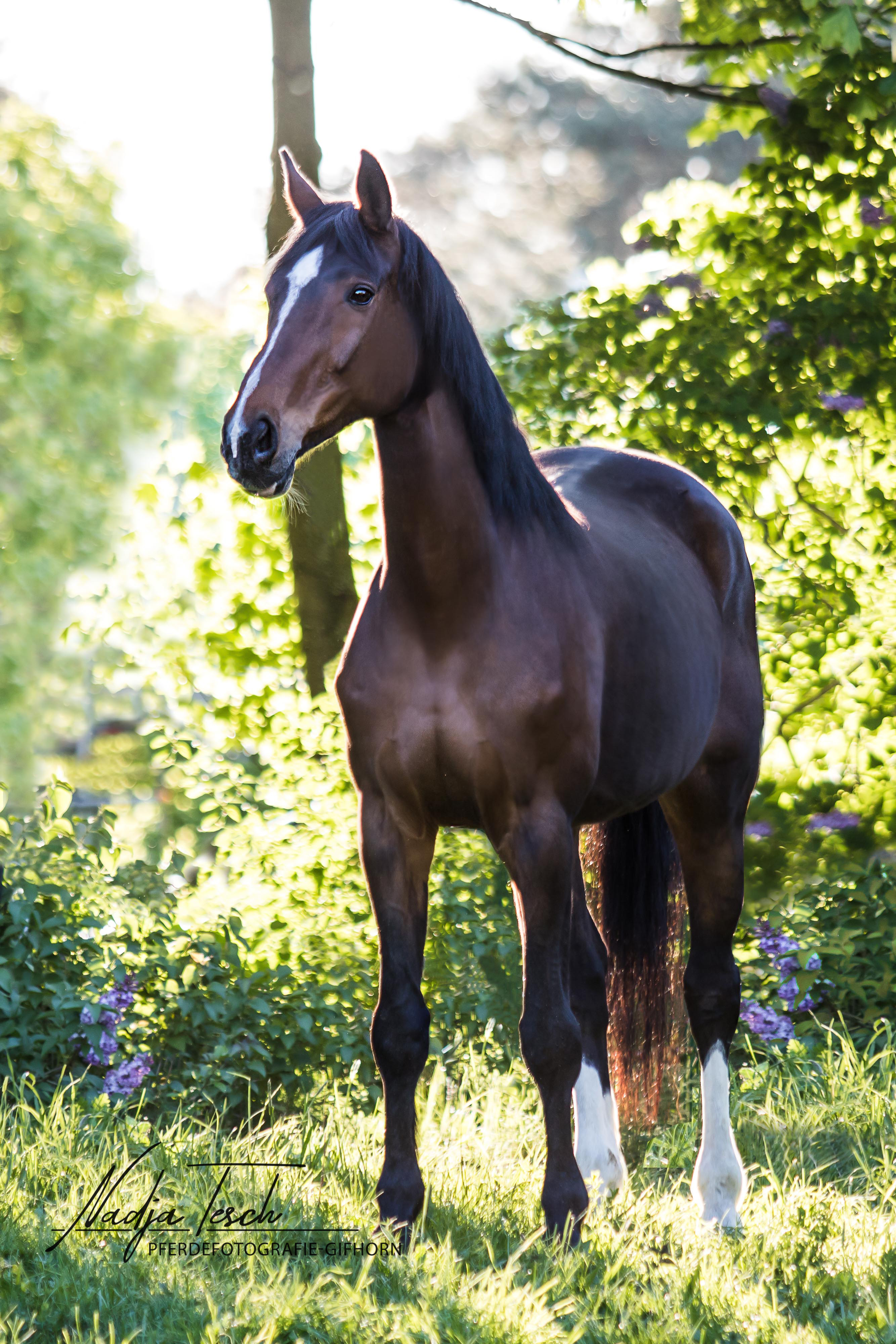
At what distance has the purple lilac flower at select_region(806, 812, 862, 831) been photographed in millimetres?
6027

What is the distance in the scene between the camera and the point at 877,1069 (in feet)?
18.5

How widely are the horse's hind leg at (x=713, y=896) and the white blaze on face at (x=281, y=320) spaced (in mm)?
2185

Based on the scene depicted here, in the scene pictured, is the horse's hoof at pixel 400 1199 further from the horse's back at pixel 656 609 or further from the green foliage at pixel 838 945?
the green foliage at pixel 838 945

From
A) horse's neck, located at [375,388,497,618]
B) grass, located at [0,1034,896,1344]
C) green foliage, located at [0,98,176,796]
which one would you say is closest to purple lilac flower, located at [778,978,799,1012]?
grass, located at [0,1034,896,1344]

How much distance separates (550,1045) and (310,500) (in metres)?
3.70

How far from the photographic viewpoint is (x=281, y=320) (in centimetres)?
304

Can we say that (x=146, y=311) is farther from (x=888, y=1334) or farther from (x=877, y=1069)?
(x=888, y=1334)

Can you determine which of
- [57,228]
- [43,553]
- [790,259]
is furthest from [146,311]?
[790,259]

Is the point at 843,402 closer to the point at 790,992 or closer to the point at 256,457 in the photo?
the point at 790,992

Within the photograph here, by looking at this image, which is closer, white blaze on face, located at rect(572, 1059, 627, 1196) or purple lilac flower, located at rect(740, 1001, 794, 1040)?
white blaze on face, located at rect(572, 1059, 627, 1196)

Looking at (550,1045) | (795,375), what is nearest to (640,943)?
(550,1045)

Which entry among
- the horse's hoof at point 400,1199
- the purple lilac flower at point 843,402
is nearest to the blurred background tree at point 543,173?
the purple lilac flower at point 843,402

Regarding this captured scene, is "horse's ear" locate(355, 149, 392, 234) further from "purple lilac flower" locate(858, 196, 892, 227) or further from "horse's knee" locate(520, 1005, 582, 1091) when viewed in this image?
"purple lilac flower" locate(858, 196, 892, 227)

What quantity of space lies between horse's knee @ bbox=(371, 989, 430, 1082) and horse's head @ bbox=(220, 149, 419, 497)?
1283 millimetres
